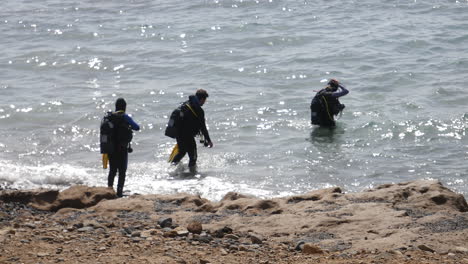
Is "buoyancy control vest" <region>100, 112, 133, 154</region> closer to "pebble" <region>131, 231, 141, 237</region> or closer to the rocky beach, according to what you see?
the rocky beach

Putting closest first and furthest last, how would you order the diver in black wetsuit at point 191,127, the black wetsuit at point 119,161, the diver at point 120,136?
the diver at point 120,136, the black wetsuit at point 119,161, the diver in black wetsuit at point 191,127

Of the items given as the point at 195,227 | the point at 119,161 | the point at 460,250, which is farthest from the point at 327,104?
the point at 460,250

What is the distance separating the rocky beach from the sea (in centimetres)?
288

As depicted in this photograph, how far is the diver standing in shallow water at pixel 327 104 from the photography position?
17.5 m

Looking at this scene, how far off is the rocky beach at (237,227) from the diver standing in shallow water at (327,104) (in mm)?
6007

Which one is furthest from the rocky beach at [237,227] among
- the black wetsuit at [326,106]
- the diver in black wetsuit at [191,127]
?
the black wetsuit at [326,106]

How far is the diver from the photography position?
12.4 metres

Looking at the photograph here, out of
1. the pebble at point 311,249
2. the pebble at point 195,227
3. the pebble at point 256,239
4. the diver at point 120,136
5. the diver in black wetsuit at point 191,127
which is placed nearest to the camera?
the pebble at point 311,249

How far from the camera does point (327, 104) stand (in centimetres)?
1767

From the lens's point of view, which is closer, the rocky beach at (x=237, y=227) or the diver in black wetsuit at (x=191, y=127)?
the rocky beach at (x=237, y=227)

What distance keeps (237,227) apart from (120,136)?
125 inches

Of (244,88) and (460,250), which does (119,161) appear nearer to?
(460,250)

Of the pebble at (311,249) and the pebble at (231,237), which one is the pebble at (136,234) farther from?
the pebble at (311,249)

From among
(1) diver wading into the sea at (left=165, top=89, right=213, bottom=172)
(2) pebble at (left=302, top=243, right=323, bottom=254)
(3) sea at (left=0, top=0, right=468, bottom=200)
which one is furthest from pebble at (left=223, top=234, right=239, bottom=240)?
(1) diver wading into the sea at (left=165, top=89, right=213, bottom=172)
